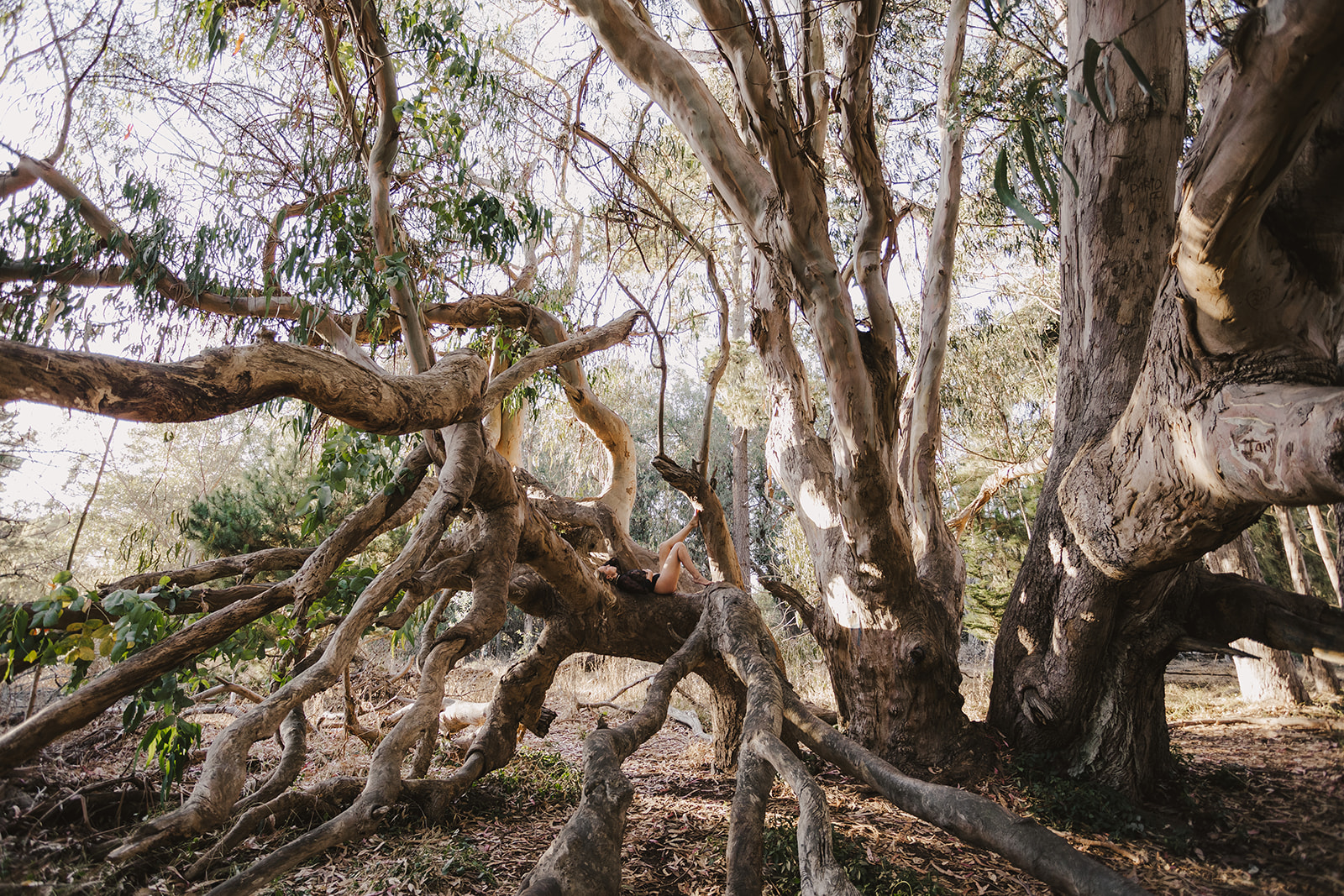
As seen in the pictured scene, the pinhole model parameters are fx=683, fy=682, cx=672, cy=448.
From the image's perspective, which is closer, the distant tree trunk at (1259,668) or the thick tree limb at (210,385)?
the thick tree limb at (210,385)

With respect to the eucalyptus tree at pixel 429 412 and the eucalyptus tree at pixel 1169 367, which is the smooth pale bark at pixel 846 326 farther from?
the eucalyptus tree at pixel 1169 367

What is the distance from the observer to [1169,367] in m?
2.01

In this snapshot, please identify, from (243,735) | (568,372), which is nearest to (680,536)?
(568,372)

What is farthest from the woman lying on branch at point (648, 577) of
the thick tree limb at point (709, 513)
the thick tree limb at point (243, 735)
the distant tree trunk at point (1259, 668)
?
the distant tree trunk at point (1259, 668)

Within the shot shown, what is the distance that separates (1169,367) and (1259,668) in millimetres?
5438

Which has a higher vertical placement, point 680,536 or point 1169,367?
point 1169,367

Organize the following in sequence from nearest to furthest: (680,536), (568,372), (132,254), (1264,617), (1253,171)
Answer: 1. (1253,171)
2. (1264,617)
3. (132,254)
4. (680,536)
5. (568,372)

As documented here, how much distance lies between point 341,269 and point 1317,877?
3662 millimetres

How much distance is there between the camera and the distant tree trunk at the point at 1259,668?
548cm

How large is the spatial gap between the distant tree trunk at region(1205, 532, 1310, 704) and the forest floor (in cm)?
166

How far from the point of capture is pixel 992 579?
9742 mm

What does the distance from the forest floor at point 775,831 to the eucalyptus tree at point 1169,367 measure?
0.35 meters

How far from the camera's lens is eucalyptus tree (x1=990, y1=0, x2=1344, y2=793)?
145 centimetres

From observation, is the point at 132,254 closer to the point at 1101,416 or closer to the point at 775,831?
the point at 775,831
